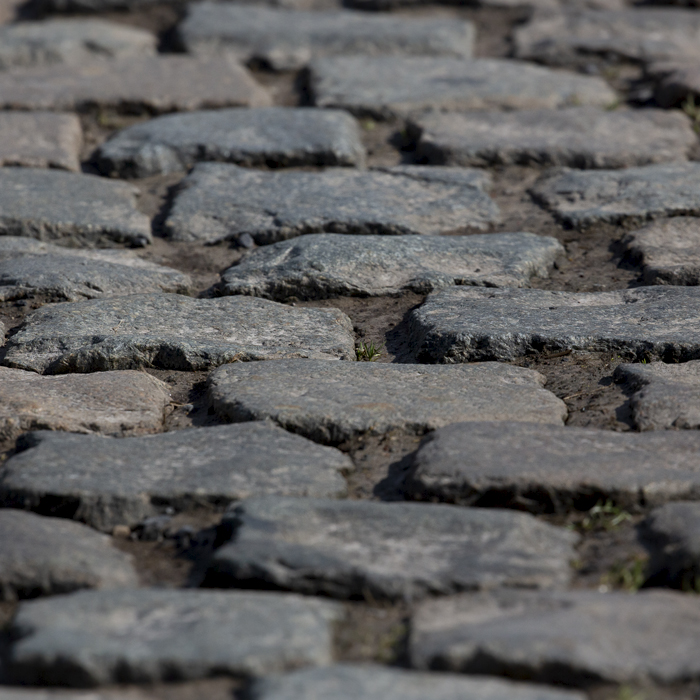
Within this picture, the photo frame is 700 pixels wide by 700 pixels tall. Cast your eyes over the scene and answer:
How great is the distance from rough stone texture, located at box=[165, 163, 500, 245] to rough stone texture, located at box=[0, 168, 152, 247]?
138 mm

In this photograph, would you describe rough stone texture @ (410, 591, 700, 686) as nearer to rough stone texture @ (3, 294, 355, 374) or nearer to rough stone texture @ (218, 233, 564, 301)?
rough stone texture @ (3, 294, 355, 374)

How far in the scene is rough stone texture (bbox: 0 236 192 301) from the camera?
231cm

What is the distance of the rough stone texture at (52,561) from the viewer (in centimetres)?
138

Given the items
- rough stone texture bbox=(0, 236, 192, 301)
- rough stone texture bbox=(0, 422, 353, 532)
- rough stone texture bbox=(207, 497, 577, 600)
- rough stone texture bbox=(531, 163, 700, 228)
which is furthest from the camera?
rough stone texture bbox=(531, 163, 700, 228)

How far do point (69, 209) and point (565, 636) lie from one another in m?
1.99

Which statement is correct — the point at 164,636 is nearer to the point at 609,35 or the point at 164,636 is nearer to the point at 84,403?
the point at 84,403

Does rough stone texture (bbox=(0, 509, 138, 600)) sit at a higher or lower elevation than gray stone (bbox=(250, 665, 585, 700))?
lower

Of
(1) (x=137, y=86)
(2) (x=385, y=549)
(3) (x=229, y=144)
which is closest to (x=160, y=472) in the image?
(2) (x=385, y=549)

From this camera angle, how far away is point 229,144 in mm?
3135

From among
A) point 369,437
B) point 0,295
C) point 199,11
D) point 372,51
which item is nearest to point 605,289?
point 369,437

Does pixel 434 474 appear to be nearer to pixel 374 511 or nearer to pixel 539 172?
pixel 374 511

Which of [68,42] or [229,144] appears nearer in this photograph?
[229,144]

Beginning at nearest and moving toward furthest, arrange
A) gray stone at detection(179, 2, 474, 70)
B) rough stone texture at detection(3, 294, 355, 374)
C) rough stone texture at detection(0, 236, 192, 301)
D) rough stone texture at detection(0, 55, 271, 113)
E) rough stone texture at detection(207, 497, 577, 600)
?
rough stone texture at detection(207, 497, 577, 600), rough stone texture at detection(3, 294, 355, 374), rough stone texture at detection(0, 236, 192, 301), rough stone texture at detection(0, 55, 271, 113), gray stone at detection(179, 2, 474, 70)

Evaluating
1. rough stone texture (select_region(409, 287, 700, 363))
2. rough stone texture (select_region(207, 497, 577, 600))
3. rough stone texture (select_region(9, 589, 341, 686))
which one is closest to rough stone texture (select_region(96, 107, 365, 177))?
rough stone texture (select_region(409, 287, 700, 363))
